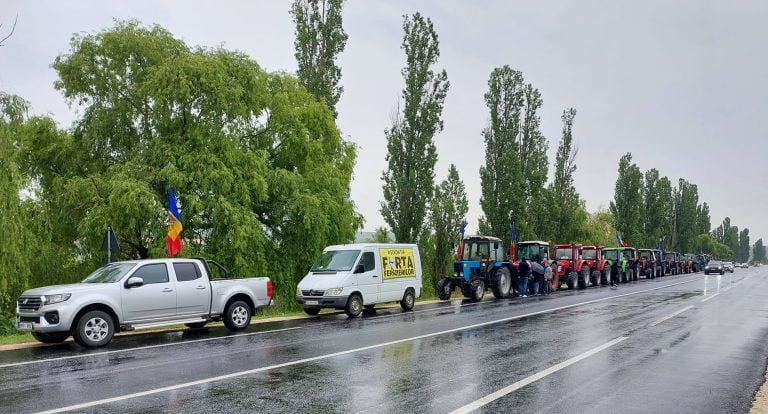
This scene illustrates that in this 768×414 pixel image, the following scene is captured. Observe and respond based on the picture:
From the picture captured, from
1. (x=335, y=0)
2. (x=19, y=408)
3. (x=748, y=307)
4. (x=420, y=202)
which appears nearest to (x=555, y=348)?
(x=19, y=408)

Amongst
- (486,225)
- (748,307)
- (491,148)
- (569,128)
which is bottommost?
(748,307)

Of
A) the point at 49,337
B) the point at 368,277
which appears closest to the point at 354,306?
the point at 368,277

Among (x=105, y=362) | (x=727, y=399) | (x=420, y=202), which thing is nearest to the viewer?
(x=727, y=399)

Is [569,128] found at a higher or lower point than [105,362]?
higher

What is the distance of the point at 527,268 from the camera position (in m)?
29.4

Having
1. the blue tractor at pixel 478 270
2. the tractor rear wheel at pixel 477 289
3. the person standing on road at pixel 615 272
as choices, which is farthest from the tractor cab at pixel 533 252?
the person standing on road at pixel 615 272

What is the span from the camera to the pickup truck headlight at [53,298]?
12234 mm

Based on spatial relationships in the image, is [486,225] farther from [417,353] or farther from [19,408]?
[19,408]

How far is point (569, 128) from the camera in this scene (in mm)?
54344

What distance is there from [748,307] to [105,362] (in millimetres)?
21512

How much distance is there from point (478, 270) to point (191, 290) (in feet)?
50.4

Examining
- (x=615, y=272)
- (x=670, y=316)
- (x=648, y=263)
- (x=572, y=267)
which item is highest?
(x=572, y=267)

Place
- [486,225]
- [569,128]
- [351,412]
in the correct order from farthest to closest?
[569,128] < [486,225] < [351,412]

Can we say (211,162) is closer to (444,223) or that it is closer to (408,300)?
(408,300)
